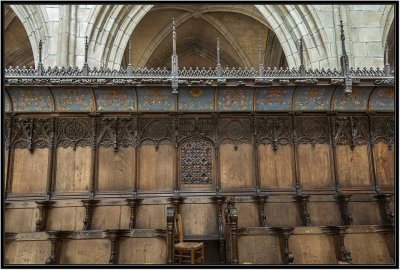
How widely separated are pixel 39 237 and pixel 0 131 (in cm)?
171

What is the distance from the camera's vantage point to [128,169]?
22.1ft

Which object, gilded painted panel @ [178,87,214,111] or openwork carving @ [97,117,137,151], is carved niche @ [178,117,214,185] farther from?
openwork carving @ [97,117,137,151]

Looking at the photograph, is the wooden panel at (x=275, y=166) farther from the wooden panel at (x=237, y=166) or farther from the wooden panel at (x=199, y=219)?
the wooden panel at (x=199, y=219)

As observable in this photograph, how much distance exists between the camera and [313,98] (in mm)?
6906

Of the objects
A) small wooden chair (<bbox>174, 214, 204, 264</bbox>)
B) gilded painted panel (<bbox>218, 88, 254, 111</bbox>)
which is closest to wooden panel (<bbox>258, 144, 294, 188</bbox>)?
gilded painted panel (<bbox>218, 88, 254, 111</bbox>)

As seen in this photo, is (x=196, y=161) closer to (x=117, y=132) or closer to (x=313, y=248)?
(x=117, y=132)

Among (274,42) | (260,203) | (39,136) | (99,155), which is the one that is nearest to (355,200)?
(260,203)

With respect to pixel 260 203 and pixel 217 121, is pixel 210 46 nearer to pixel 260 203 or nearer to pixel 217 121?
pixel 217 121

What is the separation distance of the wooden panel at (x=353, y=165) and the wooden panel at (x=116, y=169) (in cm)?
404

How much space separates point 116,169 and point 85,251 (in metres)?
1.96

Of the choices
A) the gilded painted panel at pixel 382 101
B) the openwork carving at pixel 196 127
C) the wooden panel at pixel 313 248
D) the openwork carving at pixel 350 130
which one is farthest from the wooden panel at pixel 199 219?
the gilded painted panel at pixel 382 101

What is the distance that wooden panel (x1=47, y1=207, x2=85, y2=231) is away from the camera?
6.25m

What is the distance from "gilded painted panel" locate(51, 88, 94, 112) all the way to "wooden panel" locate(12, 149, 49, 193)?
92cm

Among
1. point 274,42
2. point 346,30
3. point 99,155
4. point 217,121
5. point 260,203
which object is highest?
point 274,42
